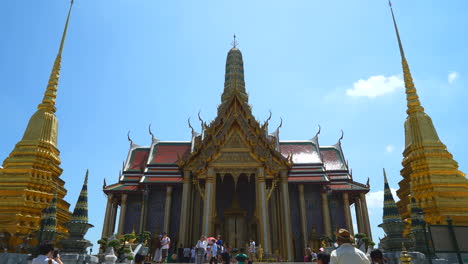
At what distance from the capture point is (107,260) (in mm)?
8508

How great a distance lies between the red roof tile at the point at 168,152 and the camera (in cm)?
2119

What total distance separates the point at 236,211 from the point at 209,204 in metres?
2.57

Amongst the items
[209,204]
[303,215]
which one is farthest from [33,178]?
[303,215]

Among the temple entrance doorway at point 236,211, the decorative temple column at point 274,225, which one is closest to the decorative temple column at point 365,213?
the decorative temple column at point 274,225

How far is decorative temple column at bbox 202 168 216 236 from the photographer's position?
1384 cm

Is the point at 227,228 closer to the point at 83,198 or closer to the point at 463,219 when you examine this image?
the point at 83,198

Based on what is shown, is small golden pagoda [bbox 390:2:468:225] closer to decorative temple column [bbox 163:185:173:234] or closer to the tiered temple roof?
the tiered temple roof

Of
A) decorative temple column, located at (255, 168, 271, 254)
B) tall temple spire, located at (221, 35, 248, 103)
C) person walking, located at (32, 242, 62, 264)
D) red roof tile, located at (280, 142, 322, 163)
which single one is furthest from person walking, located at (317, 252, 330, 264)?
tall temple spire, located at (221, 35, 248, 103)

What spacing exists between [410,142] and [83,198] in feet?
48.6

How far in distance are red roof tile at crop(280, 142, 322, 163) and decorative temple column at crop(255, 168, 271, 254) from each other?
638 cm

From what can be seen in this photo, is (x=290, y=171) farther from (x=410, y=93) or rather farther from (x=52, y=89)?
Result: (x=52, y=89)

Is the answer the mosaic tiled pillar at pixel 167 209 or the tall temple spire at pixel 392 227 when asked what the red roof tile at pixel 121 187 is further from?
the tall temple spire at pixel 392 227

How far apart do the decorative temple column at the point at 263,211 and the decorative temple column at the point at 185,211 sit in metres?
3.42

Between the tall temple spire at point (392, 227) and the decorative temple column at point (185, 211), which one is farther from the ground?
the decorative temple column at point (185, 211)
